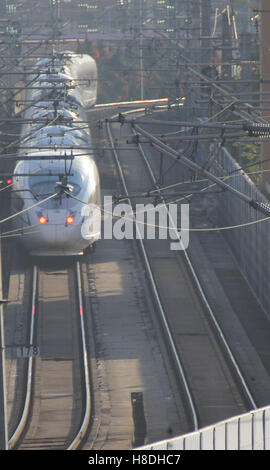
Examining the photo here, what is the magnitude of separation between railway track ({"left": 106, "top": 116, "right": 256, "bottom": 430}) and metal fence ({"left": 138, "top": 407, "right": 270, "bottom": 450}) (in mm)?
6709

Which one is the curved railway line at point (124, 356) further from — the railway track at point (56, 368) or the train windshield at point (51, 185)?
the train windshield at point (51, 185)

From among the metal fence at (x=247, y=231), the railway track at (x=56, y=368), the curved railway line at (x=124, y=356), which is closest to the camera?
the railway track at (x=56, y=368)

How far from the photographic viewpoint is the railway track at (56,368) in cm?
1844

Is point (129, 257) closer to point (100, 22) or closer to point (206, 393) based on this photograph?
point (206, 393)

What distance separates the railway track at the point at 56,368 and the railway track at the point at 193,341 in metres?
2.12

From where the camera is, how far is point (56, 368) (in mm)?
22031

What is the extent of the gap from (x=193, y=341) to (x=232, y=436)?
12.2 m

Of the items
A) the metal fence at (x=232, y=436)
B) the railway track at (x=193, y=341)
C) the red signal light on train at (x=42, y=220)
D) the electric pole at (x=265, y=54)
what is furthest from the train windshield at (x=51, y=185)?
the metal fence at (x=232, y=436)

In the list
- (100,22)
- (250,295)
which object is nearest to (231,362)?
(250,295)

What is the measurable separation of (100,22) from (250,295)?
59614mm

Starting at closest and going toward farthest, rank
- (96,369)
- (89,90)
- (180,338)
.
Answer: (96,369)
(180,338)
(89,90)

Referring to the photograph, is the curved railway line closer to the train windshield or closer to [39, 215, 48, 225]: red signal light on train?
[39, 215, 48, 225]: red signal light on train
